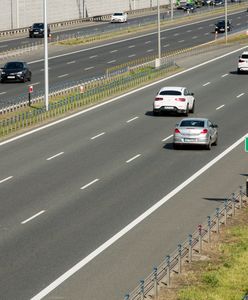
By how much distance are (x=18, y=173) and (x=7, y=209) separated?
7726mm

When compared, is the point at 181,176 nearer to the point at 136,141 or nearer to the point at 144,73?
the point at 136,141

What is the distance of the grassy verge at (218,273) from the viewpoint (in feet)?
83.0

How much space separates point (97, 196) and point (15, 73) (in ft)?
146

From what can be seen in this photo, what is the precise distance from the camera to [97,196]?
127 ft

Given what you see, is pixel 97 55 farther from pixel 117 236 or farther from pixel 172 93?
pixel 117 236

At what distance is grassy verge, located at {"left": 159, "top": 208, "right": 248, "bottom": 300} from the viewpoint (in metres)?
25.3

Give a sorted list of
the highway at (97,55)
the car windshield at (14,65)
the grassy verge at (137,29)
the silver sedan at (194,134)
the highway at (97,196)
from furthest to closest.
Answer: the grassy verge at (137,29), the car windshield at (14,65), the highway at (97,55), the silver sedan at (194,134), the highway at (97,196)

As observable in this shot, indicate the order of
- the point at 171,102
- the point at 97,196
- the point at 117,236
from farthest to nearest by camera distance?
the point at 171,102
the point at 97,196
the point at 117,236

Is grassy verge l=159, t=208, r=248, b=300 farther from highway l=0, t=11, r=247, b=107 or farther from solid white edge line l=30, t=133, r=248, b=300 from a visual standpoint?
highway l=0, t=11, r=247, b=107

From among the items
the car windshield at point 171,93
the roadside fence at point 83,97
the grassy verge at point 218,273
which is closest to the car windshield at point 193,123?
the roadside fence at point 83,97

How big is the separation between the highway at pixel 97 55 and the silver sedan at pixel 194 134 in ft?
63.5

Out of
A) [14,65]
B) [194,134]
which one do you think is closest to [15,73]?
[14,65]

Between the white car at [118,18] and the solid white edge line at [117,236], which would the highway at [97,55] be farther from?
the solid white edge line at [117,236]

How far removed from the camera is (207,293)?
995 inches
